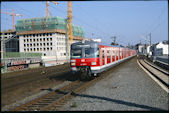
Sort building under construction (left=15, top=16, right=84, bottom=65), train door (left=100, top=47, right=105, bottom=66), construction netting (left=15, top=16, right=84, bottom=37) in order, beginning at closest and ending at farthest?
1. train door (left=100, top=47, right=105, bottom=66)
2. building under construction (left=15, top=16, right=84, bottom=65)
3. construction netting (left=15, top=16, right=84, bottom=37)

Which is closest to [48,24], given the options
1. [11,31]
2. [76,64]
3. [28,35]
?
[28,35]

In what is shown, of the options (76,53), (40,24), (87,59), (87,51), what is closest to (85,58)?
(87,59)

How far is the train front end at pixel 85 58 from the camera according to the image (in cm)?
1313

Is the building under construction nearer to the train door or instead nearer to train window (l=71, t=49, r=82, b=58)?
the train door

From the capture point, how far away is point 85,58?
43.2ft

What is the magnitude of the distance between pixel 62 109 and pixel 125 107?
7.45ft

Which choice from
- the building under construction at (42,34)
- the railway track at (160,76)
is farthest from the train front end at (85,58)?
the building under construction at (42,34)

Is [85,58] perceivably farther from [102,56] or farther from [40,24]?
[40,24]

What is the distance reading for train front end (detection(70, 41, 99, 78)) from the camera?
13.1m

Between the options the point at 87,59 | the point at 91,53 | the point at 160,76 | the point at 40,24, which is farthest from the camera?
the point at 40,24

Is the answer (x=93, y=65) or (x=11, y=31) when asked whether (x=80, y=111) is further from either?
(x=11, y=31)

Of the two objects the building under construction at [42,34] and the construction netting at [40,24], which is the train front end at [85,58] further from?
the construction netting at [40,24]

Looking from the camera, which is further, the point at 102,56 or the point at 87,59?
the point at 102,56

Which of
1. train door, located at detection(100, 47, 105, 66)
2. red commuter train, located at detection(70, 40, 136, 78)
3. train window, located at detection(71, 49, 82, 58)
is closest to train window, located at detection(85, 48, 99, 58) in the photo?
red commuter train, located at detection(70, 40, 136, 78)
